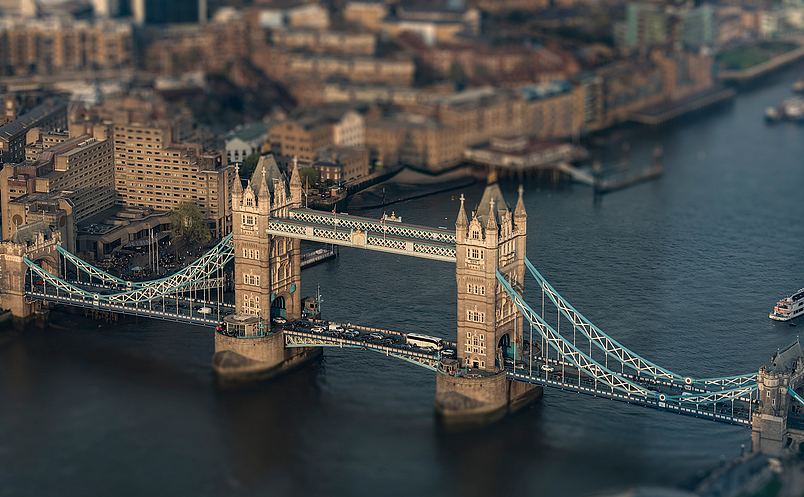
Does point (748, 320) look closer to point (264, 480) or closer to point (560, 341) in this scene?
point (560, 341)

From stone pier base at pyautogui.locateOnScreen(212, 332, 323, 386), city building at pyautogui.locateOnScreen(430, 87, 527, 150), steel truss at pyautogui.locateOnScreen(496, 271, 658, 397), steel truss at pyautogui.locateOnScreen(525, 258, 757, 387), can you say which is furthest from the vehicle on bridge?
city building at pyautogui.locateOnScreen(430, 87, 527, 150)

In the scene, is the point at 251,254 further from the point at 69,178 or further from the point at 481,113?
the point at 481,113

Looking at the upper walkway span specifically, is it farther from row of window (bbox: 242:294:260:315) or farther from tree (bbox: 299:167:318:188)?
tree (bbox: 299:167:318:188)


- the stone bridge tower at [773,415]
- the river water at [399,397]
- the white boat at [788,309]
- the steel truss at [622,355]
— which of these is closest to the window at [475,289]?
the steel truss at [622,355]

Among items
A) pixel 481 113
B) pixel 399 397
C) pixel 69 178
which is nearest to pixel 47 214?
pixel 69 178

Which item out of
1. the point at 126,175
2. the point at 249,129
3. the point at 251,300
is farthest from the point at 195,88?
the point at 251,300

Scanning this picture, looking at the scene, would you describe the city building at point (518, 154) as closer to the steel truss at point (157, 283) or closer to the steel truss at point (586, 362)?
the steel truss at point (157, 283)
